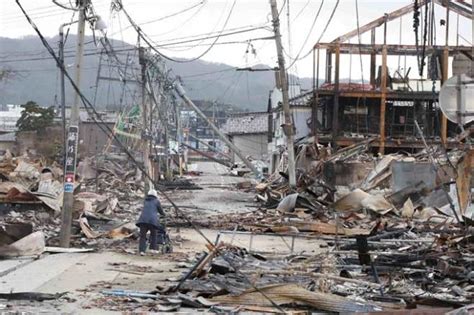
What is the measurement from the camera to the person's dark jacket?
1727 centimetres

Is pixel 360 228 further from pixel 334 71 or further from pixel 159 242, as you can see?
pixel 334 71

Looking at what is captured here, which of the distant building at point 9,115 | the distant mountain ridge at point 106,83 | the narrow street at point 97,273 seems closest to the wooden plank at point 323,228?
the narrow street at point 97,273

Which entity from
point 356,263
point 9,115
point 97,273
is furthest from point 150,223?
point 9,115

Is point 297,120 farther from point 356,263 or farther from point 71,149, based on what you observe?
point 356,263

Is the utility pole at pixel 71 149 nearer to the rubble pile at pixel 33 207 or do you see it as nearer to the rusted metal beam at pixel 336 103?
the rubble pile at pixel 33 207

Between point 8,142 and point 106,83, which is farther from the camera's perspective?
point 106,83

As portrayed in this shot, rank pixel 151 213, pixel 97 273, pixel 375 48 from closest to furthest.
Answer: pixel 97 273, pixel 151 213, pixel 375 48

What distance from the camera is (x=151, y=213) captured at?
687 inches

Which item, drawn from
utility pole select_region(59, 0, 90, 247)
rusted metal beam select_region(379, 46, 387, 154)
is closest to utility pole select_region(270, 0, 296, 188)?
utility pole select_region(59, 0, 90, 247)

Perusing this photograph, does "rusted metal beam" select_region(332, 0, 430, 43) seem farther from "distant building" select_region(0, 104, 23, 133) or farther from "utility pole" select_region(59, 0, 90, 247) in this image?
"distant building" select_region(0, 104, 23, 133)

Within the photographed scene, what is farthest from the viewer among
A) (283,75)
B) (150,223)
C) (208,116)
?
(208,116)

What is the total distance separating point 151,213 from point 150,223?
0.31 metres

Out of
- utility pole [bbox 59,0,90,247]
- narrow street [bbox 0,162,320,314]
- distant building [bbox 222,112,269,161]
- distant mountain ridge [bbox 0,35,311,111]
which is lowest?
narrow street [bbox 0,162,320,314]

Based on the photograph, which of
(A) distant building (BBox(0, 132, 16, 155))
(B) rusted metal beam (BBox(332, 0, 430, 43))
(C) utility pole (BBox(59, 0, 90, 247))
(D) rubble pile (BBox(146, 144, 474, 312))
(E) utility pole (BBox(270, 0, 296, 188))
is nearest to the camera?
(D) rubble pile (BBox(146, 144, 474, 312))
